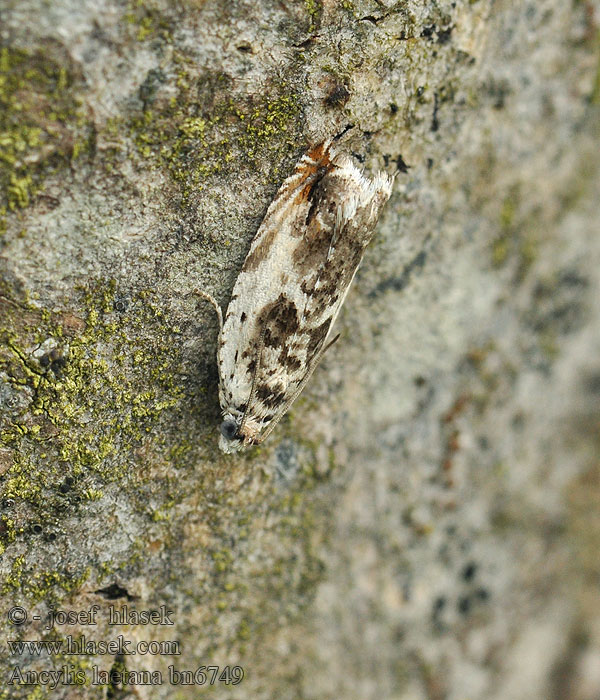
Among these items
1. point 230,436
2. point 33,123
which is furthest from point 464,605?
point 33,123

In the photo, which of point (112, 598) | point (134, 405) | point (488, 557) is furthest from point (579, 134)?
point (112, 598)

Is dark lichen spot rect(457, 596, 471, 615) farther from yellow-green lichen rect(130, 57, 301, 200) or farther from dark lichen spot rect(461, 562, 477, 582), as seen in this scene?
yellow-green lichen rect(130, 57, 301, 200)

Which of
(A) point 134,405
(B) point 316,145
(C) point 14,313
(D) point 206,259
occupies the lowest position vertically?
(A) point 134,405

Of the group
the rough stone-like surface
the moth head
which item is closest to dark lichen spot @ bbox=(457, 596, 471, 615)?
the rough stone-like surface

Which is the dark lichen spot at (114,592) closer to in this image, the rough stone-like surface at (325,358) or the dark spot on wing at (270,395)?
the rough stone-like surface at (325,358)

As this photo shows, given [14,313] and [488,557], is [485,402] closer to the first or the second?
[488,557]

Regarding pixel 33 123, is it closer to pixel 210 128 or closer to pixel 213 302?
pixel 210 128

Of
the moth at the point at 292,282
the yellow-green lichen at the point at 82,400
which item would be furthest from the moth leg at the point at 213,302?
the yellow-green lichen at the point at 82,400

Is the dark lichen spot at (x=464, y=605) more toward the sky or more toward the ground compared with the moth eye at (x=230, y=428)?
more toward the ground
